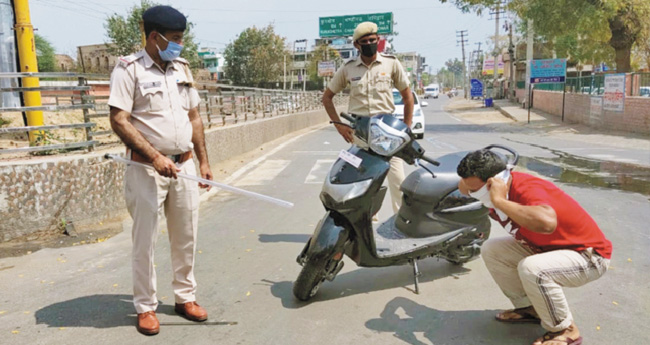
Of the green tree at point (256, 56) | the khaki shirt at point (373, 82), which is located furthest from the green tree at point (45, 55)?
the khaki shirt at point (373, 82)

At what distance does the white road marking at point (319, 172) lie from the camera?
353 inches

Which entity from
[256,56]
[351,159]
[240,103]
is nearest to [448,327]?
[351,159]

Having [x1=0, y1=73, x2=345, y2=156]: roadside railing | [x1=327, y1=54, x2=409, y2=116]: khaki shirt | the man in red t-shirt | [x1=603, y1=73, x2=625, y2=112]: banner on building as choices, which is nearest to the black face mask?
[x1=327, y1=54, x2=409, y2=116]: khaki shirt

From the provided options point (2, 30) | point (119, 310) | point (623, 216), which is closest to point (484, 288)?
point (119, 310)

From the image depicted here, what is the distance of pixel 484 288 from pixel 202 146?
229cm

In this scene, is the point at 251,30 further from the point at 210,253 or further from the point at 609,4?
the point at 210,253

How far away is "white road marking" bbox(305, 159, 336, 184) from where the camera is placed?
8.96m

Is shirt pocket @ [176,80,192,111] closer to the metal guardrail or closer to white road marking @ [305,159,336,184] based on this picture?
white road marking @ [305,159,336,184]

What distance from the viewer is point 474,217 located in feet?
13.7

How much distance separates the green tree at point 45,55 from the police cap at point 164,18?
40.3 m

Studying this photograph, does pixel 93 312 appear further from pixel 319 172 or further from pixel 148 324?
pixel 319 172

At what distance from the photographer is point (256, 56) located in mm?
60531

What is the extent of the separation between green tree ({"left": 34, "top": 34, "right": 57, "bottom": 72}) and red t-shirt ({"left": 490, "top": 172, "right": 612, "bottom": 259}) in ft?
137

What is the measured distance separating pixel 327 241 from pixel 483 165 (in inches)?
45.2
